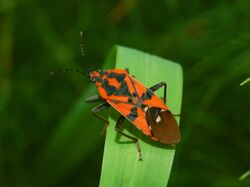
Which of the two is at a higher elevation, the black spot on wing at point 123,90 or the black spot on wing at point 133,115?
the black spot on wing at point 123,90

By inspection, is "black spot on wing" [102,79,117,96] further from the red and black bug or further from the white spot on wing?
the white spot on wing

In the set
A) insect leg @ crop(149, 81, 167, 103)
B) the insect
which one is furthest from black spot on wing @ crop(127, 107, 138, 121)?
insect leg @ crop(149, 81, 167, 103)

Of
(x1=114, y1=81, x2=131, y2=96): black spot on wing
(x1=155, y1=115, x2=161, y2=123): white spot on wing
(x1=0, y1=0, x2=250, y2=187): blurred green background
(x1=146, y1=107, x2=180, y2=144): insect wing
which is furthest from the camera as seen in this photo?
(x1=0, y1=0, x2=250, y2=187): blurred green background

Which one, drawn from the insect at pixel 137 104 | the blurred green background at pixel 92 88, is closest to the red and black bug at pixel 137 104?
the insect at pixel 137 104

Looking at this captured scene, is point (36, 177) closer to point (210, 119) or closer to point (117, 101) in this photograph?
point (117, 101)

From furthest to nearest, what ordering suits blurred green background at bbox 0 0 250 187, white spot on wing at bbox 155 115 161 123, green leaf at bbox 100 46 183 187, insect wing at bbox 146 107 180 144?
blurred green background at bbox 0 0 250 187
white spot on wing at bbox 155 115 161 123
insect wing at bbox 146 107 180 144
green leaf at bbox 100 46 183 187

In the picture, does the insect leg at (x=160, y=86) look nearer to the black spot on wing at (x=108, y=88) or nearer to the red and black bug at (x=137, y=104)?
the red and black bug at (x=137, y=104)

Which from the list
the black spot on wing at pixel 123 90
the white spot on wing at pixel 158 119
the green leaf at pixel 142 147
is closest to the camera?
the green leaf at pixel 142 147

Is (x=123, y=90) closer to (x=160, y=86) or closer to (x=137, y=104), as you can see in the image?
(x=137, y=104)
